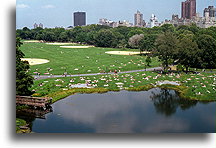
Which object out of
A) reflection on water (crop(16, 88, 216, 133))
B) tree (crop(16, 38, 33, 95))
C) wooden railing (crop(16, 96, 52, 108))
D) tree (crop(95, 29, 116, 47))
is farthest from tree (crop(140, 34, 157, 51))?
tree (crop(16, 38, 33, 95))

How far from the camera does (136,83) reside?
16469 mm

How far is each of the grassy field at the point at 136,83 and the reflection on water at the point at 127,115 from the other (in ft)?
2.15

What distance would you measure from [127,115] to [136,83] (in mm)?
5363

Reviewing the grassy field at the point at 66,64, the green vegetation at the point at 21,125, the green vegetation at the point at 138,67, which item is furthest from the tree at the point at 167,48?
the green vegetation at the point at 21,125

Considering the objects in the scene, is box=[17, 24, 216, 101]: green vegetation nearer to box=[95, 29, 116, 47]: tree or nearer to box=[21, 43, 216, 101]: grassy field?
box=[21, 43, 216, 101]: grassy field

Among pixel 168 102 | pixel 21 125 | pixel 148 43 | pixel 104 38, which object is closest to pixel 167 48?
pixel 168 102

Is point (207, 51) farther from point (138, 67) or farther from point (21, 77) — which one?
point (21, 77)

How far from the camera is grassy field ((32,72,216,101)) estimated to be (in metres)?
13.8

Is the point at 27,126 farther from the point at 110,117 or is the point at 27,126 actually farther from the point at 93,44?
the point at 93,44

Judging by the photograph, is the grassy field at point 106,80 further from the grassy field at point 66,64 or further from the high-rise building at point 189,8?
the high-rise building at point 189,8

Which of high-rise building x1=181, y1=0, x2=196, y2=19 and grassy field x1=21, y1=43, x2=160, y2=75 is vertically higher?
high-rise building x1=181, y1=0, x2=196, y2=19

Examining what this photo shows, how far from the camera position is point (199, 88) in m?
14.9

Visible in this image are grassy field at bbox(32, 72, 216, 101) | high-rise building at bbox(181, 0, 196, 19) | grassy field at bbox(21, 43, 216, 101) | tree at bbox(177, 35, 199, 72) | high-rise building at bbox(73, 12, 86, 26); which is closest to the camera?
high-rise building at bbox(181, 0, 196, 19)

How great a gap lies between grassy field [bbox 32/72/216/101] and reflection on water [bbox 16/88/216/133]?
655mm
